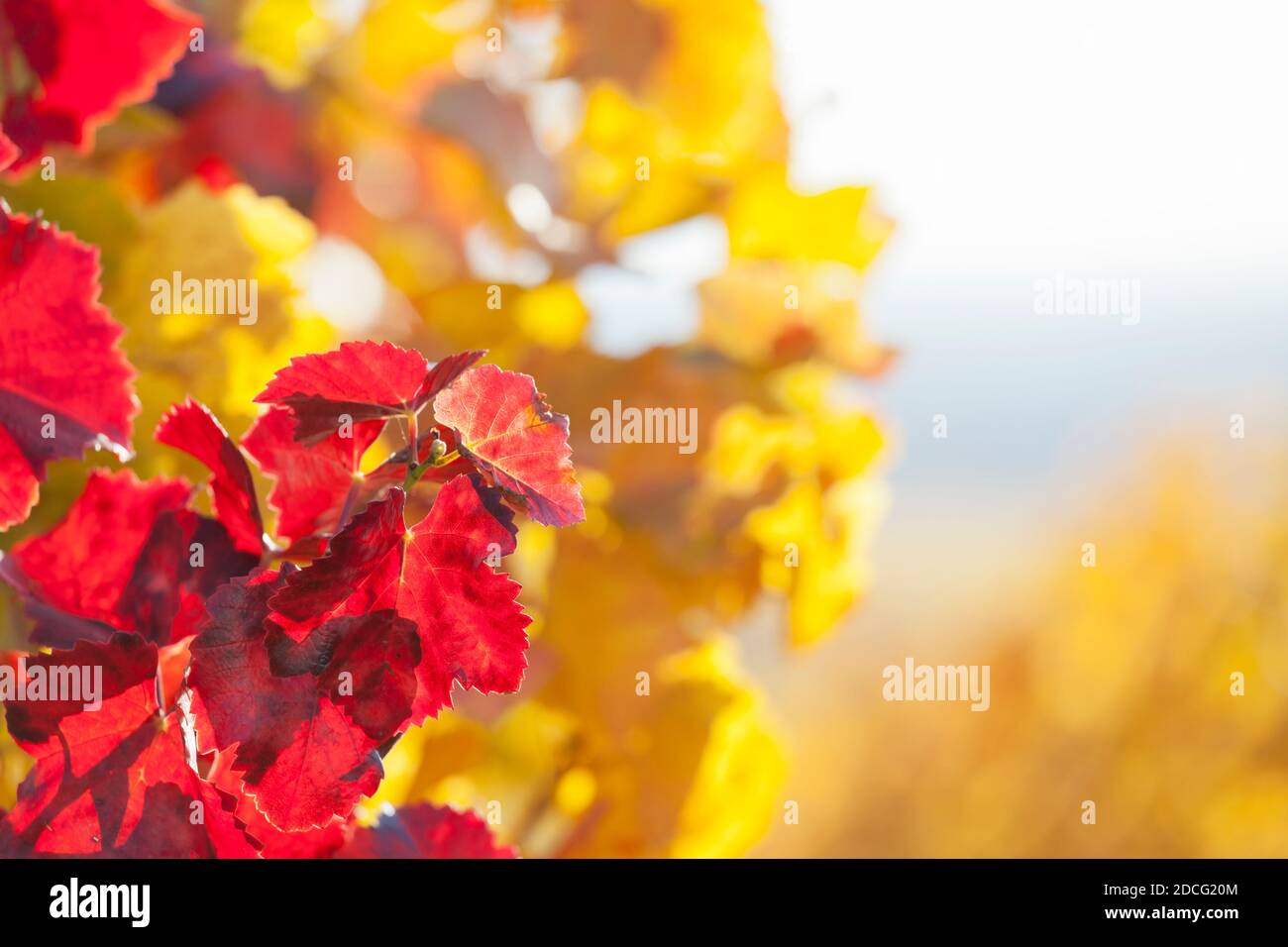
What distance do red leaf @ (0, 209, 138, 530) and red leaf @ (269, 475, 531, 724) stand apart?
6 centimetres

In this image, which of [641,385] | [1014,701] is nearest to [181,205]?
[641,385]

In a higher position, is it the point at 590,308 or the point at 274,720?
the point at 590,308

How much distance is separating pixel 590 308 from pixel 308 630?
11.2 inches

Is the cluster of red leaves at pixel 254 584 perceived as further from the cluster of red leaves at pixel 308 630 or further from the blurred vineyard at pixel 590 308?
the blurred vineyard at pixel 590 308

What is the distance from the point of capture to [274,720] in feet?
0.53

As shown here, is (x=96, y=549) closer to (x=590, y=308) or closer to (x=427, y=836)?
(x=427, y=836)

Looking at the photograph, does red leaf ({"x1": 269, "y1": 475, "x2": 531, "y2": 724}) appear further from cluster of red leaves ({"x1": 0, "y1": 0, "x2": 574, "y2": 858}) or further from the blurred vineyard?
the blurred vineyard

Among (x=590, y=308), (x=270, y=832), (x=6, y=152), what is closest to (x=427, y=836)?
(x=270, y=832)

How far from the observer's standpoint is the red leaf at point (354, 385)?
169 mm

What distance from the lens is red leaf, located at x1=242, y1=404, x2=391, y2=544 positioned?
0.19 meters

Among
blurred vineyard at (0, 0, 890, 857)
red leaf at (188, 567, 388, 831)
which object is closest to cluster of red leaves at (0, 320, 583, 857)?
red leaf at (188, 567, 388, 831)

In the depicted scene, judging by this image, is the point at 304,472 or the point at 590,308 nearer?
the point at 304,472

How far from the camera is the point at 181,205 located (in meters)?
0.34

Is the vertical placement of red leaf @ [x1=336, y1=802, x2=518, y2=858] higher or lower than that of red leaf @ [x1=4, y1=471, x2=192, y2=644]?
lower
